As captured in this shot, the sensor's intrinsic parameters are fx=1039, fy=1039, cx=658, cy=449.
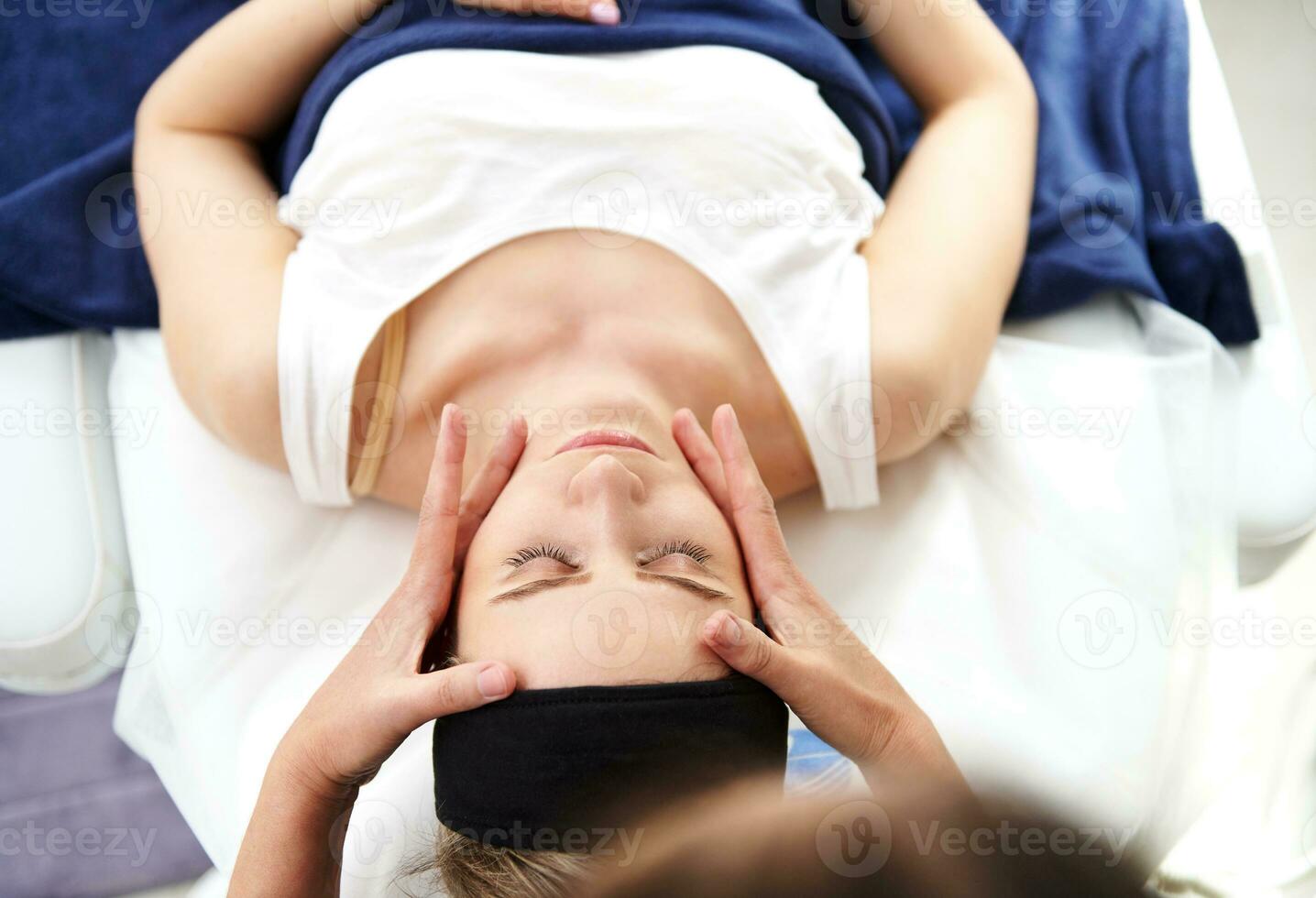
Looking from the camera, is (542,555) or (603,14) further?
(603,14)

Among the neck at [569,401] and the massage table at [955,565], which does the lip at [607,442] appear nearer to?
the neck at [569,401]

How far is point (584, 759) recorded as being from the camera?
610 mm

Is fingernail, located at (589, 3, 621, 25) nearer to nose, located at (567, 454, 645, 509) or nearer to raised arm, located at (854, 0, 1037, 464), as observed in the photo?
raised arm, located at (854, 0, 1037, 464)

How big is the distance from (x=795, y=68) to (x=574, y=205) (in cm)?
27

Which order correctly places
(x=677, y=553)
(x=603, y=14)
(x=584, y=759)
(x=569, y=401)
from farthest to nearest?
1. (x=603, y=14)
2. (x=569, y=401)
3. (x=677, y=553)
4. (x=584, y=759)

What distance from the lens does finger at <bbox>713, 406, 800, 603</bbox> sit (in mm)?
749

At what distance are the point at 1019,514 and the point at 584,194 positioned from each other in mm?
481

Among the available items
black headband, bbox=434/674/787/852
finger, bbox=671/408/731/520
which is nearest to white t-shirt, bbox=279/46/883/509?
finger, bbox=671/408/731/520

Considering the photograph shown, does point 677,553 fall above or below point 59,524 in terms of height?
above

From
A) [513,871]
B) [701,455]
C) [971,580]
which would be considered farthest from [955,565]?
[513,871]

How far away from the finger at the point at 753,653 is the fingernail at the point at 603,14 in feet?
1.88

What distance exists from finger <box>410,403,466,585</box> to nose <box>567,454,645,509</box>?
88 mm

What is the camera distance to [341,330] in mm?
864

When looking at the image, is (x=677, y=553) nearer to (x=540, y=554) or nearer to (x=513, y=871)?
(x=540, y=554)
